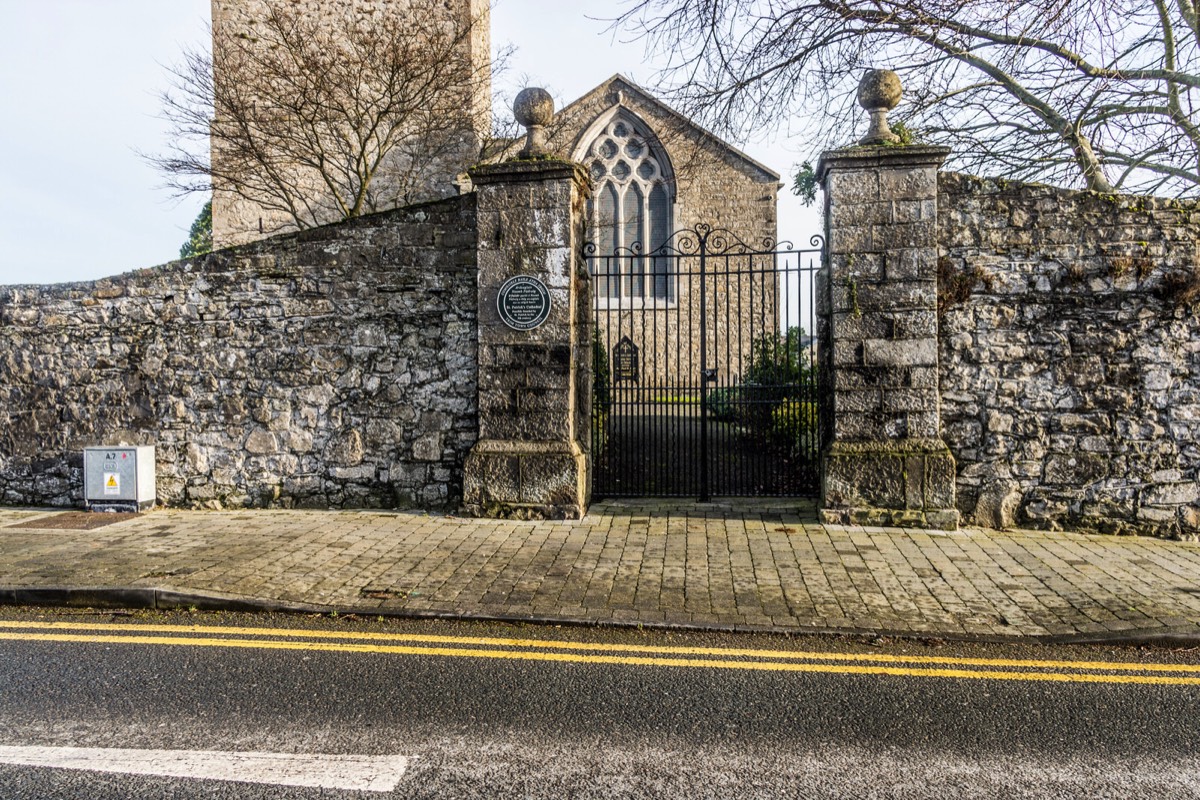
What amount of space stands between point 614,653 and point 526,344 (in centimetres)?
392

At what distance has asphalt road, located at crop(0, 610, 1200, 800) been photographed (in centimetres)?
296

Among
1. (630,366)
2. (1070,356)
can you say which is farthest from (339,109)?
(1070,356)

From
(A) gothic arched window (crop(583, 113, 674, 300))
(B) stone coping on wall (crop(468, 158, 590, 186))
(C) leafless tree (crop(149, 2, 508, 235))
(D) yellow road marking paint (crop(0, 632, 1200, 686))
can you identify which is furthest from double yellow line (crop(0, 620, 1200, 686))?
(A) gothic arched window (crop(583, 113, 674, 300))

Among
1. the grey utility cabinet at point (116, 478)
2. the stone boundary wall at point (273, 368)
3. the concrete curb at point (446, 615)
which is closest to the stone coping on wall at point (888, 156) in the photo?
the stone boundary wall at point (273, 368)

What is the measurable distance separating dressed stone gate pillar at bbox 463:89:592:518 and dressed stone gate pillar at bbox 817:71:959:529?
249 centimetres

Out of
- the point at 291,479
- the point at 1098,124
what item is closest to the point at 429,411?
the point at 291,479

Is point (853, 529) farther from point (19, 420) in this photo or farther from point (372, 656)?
point (19, 420)

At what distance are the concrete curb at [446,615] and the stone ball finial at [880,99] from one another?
4.66m

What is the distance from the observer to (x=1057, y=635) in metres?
4.49

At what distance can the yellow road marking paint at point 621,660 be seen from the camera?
4012mm

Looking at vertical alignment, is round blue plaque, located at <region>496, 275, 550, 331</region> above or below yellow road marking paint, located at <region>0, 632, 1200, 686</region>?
above

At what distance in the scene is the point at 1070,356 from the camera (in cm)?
720

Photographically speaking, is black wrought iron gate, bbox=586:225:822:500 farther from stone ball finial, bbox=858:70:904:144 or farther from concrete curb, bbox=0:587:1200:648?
concrete curb, bbox=0:587:1200:648

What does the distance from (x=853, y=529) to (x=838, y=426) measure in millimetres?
950
